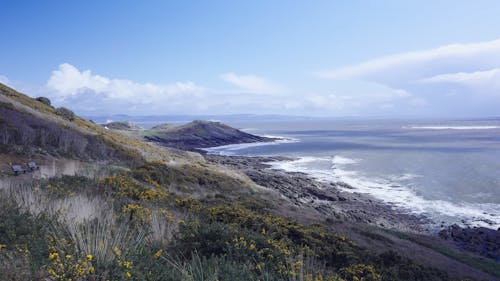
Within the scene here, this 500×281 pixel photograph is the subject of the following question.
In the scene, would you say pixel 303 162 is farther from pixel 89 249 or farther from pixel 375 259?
pixel 89 249

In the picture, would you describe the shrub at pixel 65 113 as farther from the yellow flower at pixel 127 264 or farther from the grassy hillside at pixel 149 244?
the yellow flower at pixel 127 264

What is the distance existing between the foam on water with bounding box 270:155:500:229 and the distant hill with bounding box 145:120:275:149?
3593 cm

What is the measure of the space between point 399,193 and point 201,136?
64.5m

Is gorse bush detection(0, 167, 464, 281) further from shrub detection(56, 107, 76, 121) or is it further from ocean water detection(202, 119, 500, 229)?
shrub detection(56, 107, 76, 121)

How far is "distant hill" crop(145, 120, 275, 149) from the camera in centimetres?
Result: 8049

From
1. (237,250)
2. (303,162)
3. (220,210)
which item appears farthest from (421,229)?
(303,162)

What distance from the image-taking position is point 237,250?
5.09 meters

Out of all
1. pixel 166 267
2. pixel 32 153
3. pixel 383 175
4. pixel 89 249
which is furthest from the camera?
pixel 383 175

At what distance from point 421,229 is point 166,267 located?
21.3 m

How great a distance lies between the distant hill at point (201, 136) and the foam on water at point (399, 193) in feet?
118

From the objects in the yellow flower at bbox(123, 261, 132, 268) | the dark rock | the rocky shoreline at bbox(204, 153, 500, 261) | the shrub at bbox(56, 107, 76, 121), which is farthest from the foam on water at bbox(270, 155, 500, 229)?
the shrub at bbox(56, 107, 76, 121)

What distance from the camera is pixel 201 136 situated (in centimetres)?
8950

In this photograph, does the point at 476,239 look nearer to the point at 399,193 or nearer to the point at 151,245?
the point at 399,193

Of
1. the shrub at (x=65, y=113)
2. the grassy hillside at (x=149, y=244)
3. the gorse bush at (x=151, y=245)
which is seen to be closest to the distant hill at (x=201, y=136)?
the shrub at (x=65, y=113)
